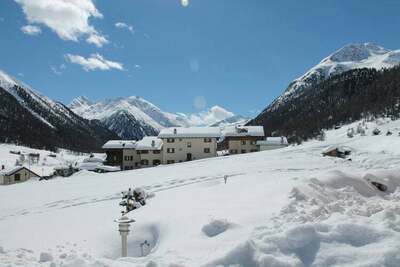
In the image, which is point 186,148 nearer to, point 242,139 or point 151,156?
point 151,156

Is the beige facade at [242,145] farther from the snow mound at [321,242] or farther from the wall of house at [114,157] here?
the snow mound at [321,242]

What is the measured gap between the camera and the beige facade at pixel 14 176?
9356 cm

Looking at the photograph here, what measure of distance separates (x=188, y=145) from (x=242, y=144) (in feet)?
58.1

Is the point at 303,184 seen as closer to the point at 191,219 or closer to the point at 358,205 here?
the point at 358,205

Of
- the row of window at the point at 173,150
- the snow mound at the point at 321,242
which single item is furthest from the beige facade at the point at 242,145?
the snow mound at the point at 321,242

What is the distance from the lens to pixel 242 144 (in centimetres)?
9112

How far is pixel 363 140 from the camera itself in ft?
200

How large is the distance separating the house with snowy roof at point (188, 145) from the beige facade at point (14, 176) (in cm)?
3981

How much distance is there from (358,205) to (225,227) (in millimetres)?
4794

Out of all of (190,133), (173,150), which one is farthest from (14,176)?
(190,133)

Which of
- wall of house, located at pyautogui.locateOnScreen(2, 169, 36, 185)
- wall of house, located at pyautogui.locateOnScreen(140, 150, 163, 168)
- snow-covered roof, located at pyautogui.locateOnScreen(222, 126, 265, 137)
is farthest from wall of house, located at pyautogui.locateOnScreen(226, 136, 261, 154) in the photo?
wall of house, located at pyautogui.locateOnScreen(2, 169, 36, 185)

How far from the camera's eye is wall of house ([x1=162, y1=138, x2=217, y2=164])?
77750 mm

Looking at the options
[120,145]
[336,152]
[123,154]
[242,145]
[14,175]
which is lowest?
[14,175]

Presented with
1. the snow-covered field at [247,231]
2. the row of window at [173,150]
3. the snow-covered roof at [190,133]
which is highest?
the snow-covered roof at [190,133]
